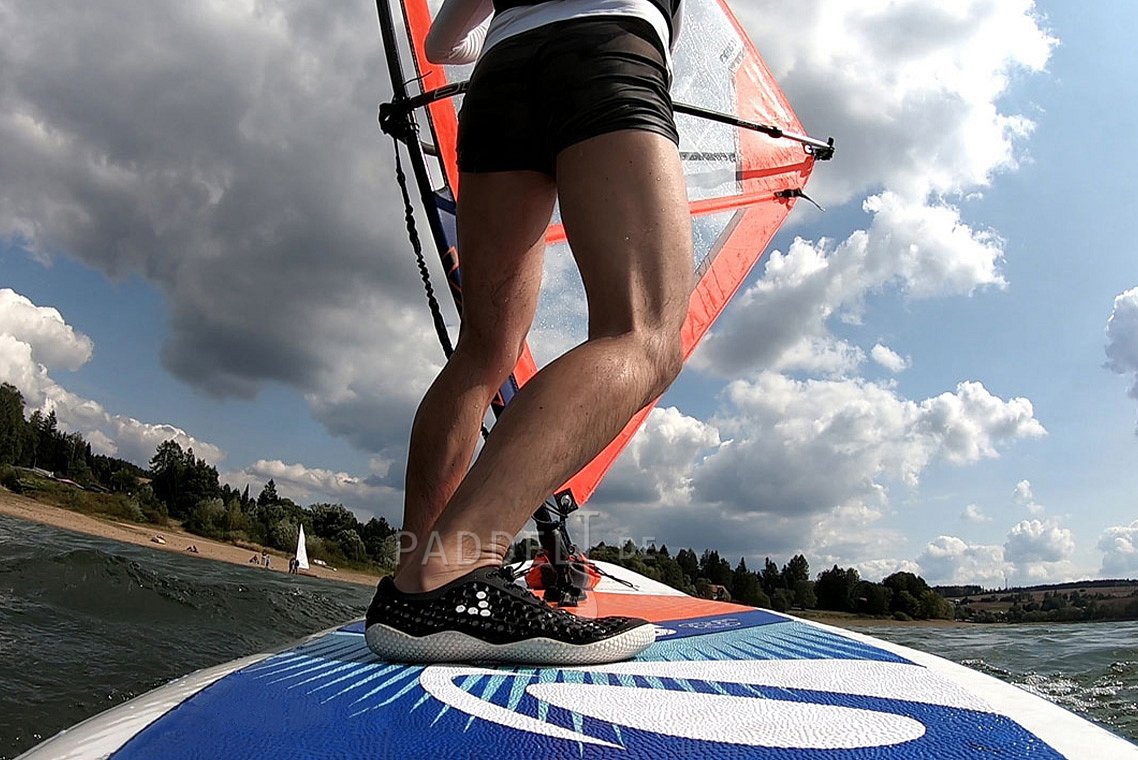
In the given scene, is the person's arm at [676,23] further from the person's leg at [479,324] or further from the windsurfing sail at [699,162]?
the windsurfing sail at [699,162]

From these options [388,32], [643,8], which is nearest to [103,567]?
[388,32]

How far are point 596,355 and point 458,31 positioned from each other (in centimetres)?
114

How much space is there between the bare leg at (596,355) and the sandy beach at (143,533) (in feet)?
121

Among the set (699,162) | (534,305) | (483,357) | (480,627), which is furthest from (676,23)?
(699,162)

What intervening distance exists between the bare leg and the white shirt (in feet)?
0.92

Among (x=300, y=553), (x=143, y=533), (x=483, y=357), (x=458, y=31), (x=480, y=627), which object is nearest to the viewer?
(x=480, y=627)

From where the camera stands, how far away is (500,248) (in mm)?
1632

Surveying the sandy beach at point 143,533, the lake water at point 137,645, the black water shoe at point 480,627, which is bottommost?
the sandy beach at point 143,533

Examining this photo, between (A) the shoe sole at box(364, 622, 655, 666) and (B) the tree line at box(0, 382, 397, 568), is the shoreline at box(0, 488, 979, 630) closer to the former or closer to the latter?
(B) the tree line at box(0, 382, 397, 568)

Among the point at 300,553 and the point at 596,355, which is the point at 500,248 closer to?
the point at 596,355

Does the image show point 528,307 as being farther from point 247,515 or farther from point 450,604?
point 247,515

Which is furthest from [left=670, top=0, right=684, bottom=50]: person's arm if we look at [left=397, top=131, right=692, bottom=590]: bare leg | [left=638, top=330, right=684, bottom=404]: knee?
[left=638, top=330, right=684, bottom=404]: knee

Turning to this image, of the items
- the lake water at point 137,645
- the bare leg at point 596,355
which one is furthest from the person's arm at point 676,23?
the lake water at point 137,645

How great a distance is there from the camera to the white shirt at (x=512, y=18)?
144 centimetres
